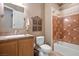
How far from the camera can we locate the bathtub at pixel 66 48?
165 cm

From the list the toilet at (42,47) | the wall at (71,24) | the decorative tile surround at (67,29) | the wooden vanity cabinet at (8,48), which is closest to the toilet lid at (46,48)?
the toilet at (42,47)

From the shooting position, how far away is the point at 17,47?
5.48 feet

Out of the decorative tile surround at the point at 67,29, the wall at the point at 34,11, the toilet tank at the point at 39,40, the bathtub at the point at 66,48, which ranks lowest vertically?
the bathtub at the point at 66,48

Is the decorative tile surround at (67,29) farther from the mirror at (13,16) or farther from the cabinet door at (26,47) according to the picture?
the mirror at (13,16)

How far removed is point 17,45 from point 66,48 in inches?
29.0

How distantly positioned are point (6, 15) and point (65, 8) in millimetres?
886

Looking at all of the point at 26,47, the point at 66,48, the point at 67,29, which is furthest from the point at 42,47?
the point at 67,29

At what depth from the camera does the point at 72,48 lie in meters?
1.65

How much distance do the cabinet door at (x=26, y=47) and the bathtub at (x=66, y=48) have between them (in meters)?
0.38

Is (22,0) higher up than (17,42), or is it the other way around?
(22,0)

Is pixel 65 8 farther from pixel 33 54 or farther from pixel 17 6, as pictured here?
pixel 33 54

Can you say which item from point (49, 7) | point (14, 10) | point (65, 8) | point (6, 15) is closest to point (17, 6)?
point (14, 10)

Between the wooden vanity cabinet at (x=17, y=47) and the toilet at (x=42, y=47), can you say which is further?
the toilet at (x=42, y=47)

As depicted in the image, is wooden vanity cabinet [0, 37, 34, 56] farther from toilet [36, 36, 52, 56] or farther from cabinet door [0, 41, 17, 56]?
toilet [36, 36, 52, 56]
